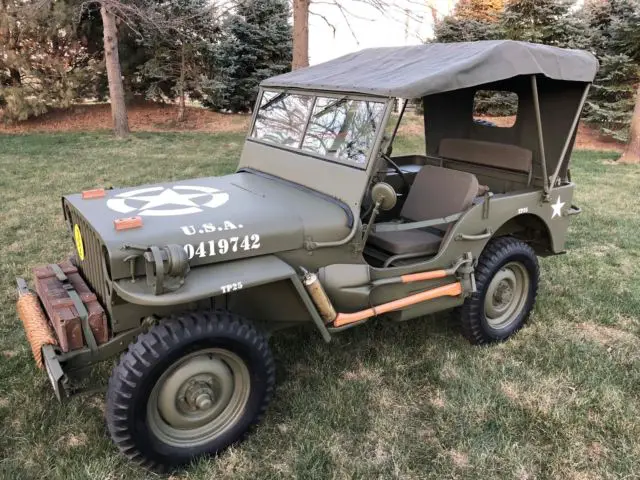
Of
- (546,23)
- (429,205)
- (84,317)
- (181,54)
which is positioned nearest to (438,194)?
(429,205)

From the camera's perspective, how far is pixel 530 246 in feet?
13.4

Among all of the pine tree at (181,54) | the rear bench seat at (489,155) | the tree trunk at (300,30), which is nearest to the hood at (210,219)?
the rear bench seat at (489,155)

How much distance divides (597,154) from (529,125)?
9459 mm

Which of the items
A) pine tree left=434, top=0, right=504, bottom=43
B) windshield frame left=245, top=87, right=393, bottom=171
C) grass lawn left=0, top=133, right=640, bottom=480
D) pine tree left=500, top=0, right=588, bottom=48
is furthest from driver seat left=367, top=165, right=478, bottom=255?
pine tree left=434, top=0, right=504, bottom=43

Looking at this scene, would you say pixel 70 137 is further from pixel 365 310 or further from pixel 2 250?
pixel 365 310

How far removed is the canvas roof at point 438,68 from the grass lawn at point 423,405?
168 centimetres

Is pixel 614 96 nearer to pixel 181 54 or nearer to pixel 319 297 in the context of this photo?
pixel 181 54

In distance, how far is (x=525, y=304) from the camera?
155 inches

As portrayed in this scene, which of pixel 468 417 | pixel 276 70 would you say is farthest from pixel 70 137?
pixel 468 417

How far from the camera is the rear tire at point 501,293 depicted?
141 inches

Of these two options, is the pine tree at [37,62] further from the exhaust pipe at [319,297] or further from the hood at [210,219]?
the exhaust pipe at [319,297]

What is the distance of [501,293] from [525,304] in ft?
0.80

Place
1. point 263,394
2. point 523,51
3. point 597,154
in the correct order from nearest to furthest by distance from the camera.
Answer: point 263,394 → point 523,51 → point 597,154

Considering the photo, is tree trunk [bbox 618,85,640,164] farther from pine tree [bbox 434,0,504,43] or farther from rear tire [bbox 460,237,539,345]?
rear tire [bbox 460,237,539,345]
